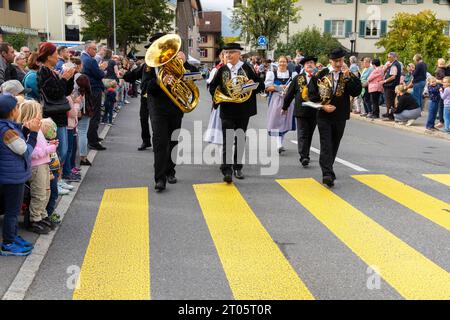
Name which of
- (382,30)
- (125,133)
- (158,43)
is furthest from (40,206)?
(382,30)

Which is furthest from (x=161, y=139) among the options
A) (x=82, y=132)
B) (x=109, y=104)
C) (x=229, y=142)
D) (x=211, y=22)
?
(x=211, y=22)

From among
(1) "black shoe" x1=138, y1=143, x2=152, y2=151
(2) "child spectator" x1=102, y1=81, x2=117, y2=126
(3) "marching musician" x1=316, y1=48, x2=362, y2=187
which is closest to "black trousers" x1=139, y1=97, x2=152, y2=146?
(1) "black shoe" x1=138, y1=143, x2=152, y2=151

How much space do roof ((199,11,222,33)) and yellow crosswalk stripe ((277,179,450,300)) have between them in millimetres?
130646

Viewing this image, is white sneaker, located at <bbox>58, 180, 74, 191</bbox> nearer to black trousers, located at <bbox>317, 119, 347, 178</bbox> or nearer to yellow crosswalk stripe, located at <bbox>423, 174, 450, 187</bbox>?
black trousers, located at <bbox>317, 119, 347, 178</bbox>

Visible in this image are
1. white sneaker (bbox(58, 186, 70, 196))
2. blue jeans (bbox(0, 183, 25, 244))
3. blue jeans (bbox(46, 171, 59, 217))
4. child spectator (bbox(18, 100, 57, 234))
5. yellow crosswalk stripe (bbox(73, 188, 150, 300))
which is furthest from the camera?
white sneaker (bbox(58, 186, 70, 196))

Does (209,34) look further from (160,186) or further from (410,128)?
(160,186)

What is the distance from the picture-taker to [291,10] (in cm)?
4694

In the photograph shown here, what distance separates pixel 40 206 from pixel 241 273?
2374 millimetres

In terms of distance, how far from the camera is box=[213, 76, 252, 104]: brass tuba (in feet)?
29.0

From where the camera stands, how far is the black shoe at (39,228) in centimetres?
605

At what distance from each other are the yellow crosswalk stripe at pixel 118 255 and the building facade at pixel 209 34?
126957 mm

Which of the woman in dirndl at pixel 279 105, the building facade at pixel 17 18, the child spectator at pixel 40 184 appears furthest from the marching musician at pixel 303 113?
the building facade at pixel 17 18

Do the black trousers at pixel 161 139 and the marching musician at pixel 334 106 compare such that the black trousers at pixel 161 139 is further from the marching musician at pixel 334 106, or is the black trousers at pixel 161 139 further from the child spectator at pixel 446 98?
the child spectator at pixel 446 98
